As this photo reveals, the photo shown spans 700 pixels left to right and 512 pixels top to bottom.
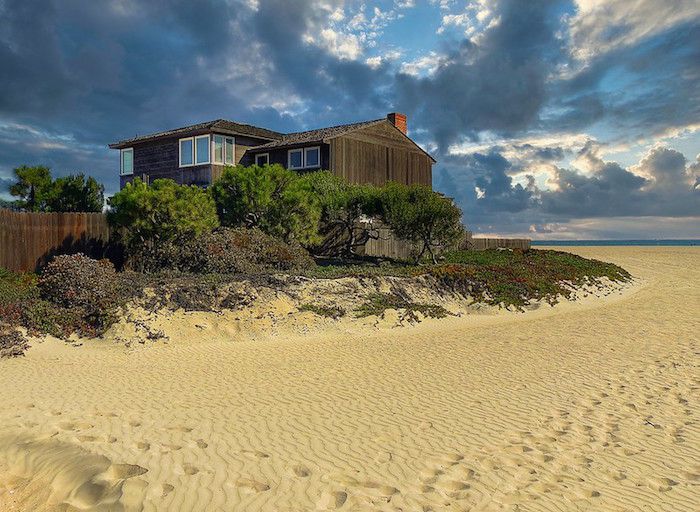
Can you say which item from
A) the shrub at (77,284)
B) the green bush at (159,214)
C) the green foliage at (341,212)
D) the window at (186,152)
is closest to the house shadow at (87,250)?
the green bush at (159,214)

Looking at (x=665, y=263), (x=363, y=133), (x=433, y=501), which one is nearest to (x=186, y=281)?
(x=433, y=501)

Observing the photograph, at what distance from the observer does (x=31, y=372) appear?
37.2 feet

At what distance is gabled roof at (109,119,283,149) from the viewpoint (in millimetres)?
36219

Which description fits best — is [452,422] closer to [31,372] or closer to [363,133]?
[31,372]

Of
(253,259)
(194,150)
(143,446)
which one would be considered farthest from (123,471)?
(194,150)

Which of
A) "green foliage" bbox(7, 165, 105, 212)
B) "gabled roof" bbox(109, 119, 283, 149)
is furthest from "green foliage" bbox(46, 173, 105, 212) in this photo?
"gabled roof" bbox(109, 119, 283, 149)

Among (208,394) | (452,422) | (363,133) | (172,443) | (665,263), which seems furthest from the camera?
(665,263)

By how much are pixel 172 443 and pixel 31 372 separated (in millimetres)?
6042

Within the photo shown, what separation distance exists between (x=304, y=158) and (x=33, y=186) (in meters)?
18.5

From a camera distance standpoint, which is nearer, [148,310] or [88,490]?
[88,490]

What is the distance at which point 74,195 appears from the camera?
38000 millimetres

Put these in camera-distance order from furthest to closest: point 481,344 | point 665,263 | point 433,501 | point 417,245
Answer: point 665,263 → point 417,245 → point 481,344 → point 433,501

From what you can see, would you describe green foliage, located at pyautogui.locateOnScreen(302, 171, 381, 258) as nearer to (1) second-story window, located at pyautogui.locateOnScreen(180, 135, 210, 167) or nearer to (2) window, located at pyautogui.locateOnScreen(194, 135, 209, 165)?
(2) window, located at pyautogui.locateOnScreen(194, 135, 209, 165)

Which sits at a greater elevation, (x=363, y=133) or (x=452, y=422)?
(x=363, y=133)
